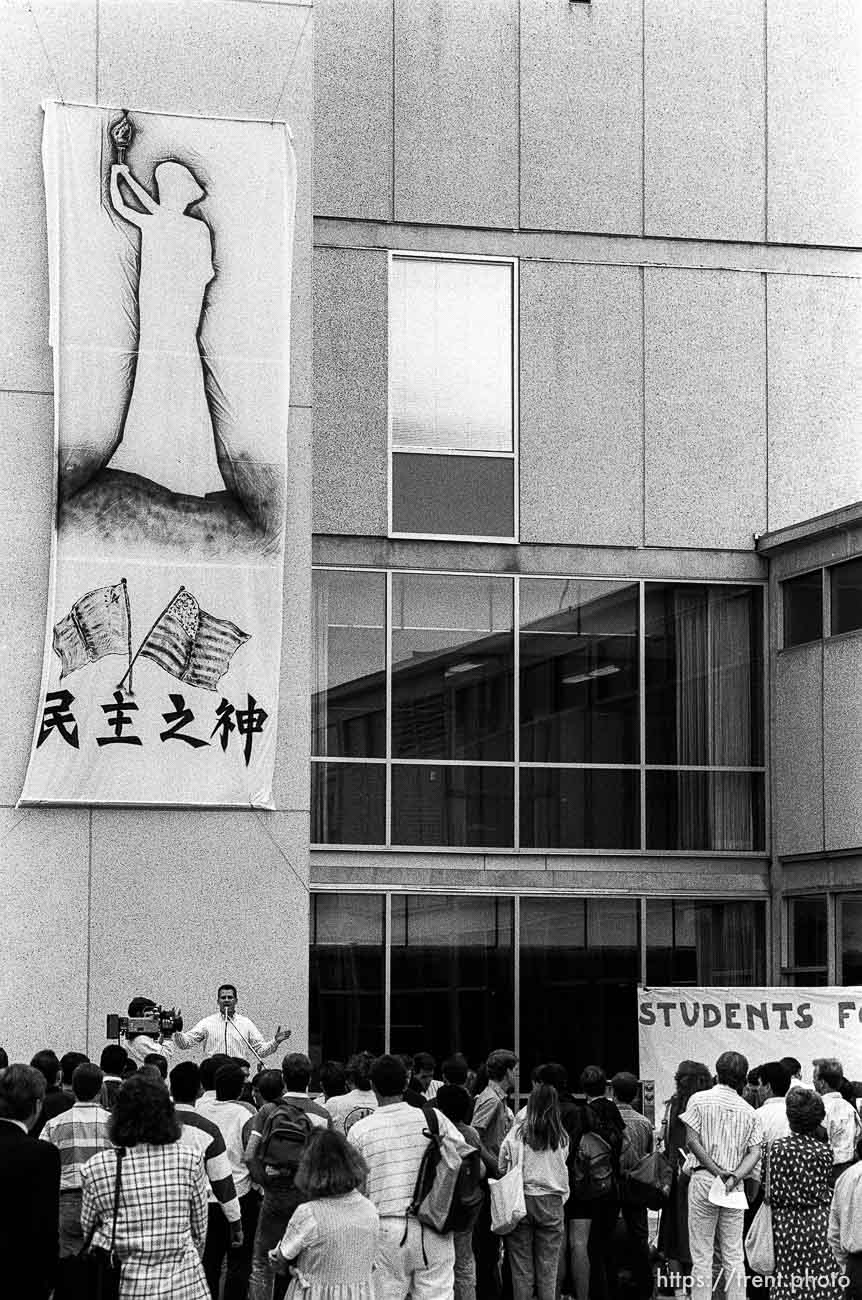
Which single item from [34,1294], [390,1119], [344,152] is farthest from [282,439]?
[34,1294]

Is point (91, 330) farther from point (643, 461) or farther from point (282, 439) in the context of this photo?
point (643, 461)

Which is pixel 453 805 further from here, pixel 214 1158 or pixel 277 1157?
pixel 214 1158

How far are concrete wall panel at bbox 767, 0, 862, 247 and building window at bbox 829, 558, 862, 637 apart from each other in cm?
437

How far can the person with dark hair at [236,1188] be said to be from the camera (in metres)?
11.8

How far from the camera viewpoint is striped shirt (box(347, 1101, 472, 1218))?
33.8 feet

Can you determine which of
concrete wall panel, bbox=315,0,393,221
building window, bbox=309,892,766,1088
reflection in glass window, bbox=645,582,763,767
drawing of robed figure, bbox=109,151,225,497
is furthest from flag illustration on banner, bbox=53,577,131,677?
reflection in glass window, bbox=645,582,763,767

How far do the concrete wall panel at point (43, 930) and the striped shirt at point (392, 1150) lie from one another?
8.54 metres

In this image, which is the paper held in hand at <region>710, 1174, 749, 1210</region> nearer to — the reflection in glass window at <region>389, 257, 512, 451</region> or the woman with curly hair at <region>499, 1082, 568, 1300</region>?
the woman with curly hair at <region>499, 1082, 568, 1300</region>

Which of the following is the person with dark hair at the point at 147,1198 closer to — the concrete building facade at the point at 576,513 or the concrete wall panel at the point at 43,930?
the concrete wall panel at the point at 43,930

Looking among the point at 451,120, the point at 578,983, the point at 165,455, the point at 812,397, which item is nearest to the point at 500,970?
the point at 578,983

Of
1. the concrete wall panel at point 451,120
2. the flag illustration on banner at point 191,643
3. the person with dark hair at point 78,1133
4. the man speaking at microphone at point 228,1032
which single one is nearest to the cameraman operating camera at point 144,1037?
the man speaking at microphone at point 228,1032

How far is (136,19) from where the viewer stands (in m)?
19.9

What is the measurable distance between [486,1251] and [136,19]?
12339mm

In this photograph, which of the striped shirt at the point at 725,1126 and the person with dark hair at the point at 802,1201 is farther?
the striped shirt at the point at 725,1126
